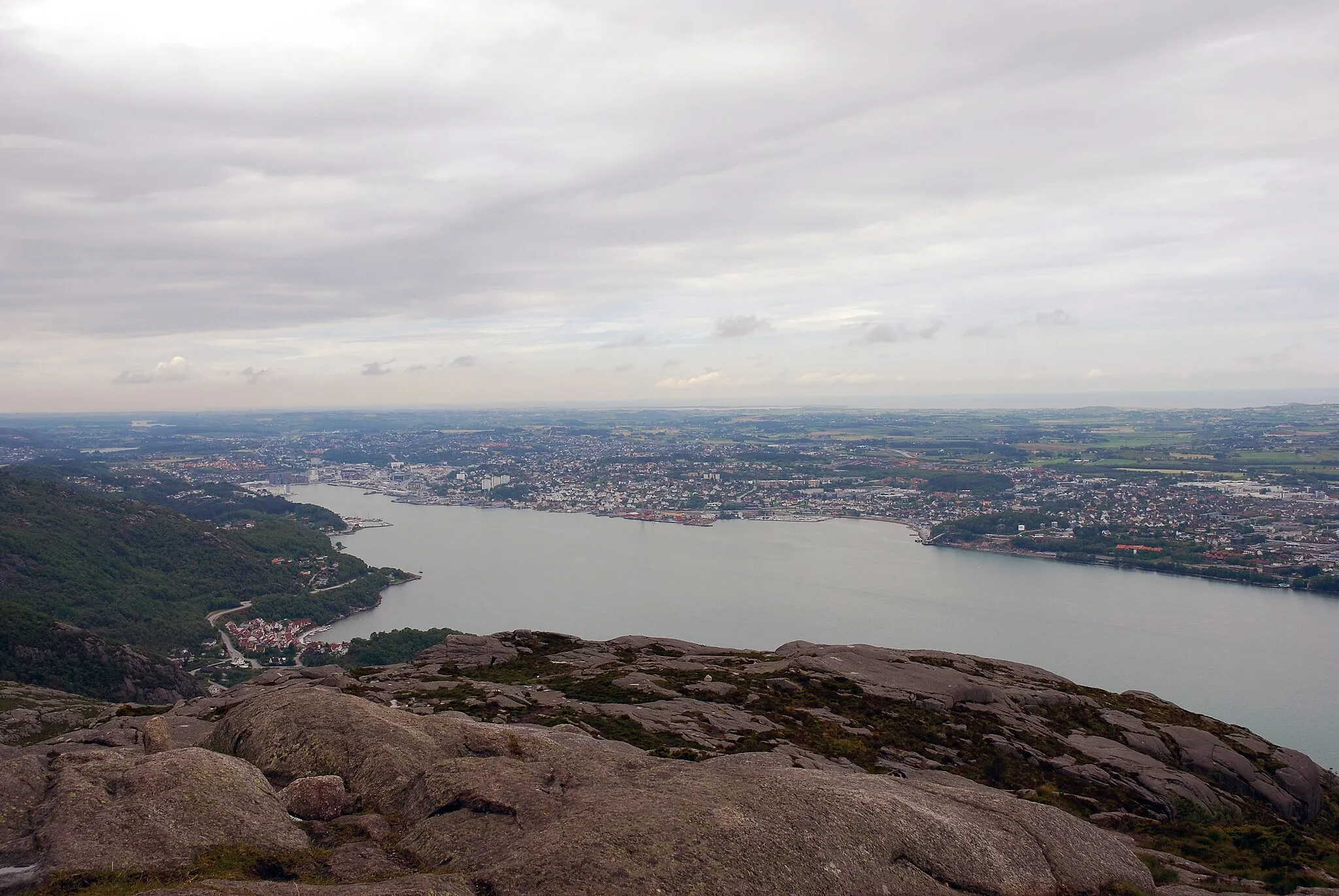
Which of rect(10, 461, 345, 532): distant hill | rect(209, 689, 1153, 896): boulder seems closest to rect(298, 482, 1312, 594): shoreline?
rect(10, 461, 345, 532): distant hill

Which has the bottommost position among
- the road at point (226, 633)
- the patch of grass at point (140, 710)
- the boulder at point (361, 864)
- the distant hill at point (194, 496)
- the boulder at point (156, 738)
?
the road at point (226, 633)

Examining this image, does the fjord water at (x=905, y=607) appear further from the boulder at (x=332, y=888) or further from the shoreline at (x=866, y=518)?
the boulder at (x=332, y=888)

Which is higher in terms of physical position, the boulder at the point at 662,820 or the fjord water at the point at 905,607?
the boulder at the point at 662,820

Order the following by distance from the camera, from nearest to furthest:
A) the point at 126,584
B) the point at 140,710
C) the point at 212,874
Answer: the point at 212,874
the point at 140,710
the point at 126,584

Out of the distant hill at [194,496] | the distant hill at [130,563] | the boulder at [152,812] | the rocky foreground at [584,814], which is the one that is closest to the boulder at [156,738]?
the rocky foreground at [584,814]

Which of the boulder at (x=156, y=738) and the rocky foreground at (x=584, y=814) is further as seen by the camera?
the boulder at (x=156, y=738)

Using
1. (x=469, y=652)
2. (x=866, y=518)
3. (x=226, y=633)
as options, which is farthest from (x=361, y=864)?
(x=866, y=518)

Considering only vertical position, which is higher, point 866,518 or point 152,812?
point 152,812

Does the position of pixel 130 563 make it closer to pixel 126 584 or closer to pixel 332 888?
pixel 126 584
